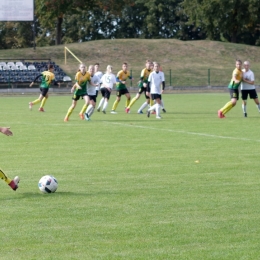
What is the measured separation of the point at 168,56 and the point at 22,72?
16.4 m

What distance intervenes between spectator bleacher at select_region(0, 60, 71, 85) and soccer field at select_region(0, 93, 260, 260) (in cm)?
3661

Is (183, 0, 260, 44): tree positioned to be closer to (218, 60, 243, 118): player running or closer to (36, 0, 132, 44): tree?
(36, 0, 132, 44): tree

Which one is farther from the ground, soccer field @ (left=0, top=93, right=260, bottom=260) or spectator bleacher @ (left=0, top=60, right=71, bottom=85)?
soccer field @ (left=0, top=93, right=260, bottom=260)

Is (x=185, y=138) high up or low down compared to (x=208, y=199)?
down

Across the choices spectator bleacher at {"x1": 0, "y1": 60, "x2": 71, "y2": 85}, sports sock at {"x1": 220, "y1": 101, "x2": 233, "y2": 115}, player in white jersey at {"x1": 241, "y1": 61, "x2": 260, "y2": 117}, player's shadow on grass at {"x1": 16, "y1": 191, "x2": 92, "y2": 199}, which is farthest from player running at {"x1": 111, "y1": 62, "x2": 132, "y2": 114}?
spectator bleacher at {"x1": 0, "y1": 60, "x2": 71, "y2": 85}

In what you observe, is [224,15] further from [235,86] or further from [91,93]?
[91,93]

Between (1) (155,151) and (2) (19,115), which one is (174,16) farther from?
(1) (155,151)

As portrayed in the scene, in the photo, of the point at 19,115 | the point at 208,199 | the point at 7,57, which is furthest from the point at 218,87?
the point at 208,199

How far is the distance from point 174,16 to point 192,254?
89143 mm

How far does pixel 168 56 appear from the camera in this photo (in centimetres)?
6662

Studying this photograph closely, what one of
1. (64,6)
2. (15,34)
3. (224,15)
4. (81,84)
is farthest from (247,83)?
(15,34)

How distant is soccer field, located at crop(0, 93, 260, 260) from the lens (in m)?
6.85

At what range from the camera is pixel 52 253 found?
660 cm

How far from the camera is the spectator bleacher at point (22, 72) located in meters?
54.8
